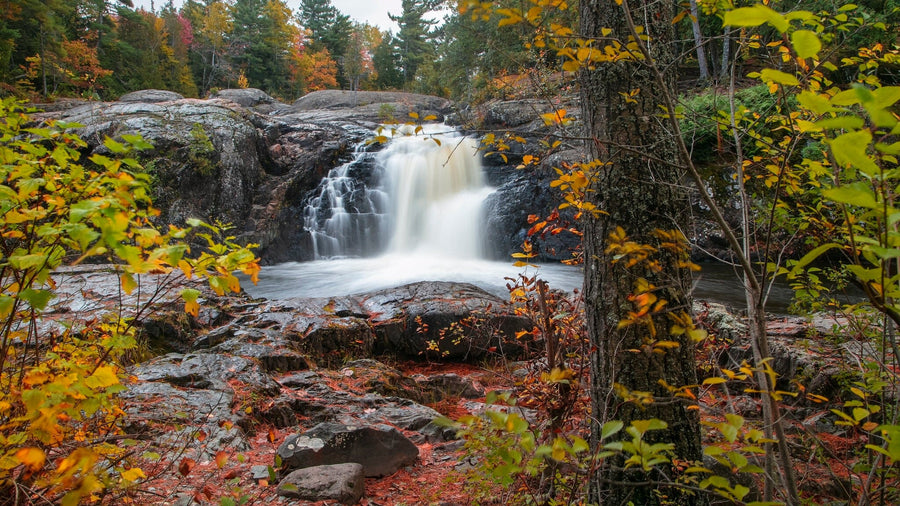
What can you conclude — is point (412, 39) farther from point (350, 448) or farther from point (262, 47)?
point (350, 448)

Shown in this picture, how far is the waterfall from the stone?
10711 mm

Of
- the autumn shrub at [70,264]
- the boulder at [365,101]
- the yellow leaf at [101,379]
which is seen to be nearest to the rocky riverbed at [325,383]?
the autumn shrub at [70,264]

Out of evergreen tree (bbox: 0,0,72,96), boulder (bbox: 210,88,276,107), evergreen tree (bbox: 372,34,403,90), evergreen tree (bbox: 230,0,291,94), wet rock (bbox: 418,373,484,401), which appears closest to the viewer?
wet rock (bbox: 418,373,484,401)

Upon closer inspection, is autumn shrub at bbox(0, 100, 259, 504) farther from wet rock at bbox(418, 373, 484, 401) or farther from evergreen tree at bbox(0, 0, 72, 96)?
evergreen tree at bbox(0, 0, 72, 96)

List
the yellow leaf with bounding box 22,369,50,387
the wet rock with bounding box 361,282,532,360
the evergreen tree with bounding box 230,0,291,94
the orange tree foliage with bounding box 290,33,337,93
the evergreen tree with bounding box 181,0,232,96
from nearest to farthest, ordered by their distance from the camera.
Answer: the yellow leaf with bounding box 22,369,50,387 → the wet rock with bounding box 361,282,532,360 → the evergreen tree with bounding box 181,0,232,96 → the evergreen tree with bounding box 230,0,291,94 → the orange tree foliage with bounding box 290,33,337,93

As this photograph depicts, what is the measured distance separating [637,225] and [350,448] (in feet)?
7.64

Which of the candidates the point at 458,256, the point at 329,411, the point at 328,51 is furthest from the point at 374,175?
the point at 328,51

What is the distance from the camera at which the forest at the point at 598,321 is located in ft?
4.00

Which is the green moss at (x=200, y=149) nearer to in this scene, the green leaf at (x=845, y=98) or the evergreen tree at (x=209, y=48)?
the green leaf at (x=845, y=98)

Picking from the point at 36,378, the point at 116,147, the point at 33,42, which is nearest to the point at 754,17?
the point at 116,147

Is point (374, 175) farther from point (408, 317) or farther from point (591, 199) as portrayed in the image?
point (591, 199)

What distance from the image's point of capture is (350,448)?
10.1 ft

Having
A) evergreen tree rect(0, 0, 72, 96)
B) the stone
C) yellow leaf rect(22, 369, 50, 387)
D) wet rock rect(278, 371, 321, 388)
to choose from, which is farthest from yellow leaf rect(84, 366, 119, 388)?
evergreen tree rect(0, 0, 72, 96)

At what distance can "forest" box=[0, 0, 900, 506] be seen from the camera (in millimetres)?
1220
